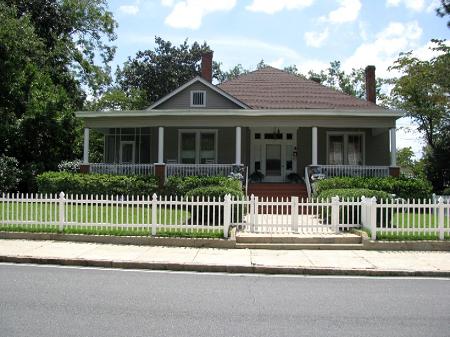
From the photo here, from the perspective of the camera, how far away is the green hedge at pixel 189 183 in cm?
1956

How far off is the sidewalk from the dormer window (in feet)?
45.2

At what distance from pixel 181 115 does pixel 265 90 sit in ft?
22.5

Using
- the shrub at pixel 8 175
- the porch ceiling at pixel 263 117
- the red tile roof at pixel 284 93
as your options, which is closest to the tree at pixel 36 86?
the shrub at pixel 8 175

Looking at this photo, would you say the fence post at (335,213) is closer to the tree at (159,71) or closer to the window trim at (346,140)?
the window trim at (346,140)

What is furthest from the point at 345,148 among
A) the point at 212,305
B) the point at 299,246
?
the point at 212,305

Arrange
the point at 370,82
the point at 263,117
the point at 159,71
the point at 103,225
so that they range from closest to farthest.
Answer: the point at 103,225 → the point at 263,117 → the point at 370,82 → the point at 159,71

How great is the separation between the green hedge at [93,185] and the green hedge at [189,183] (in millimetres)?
674

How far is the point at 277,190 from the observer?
70.3 feet

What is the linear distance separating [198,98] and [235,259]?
50.7 feet

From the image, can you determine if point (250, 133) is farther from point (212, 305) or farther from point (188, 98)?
point (212, 305)

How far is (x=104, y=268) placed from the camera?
9.62m

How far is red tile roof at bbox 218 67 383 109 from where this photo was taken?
24.9 metres

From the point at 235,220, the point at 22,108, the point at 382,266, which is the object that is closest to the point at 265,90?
the point at 22,108

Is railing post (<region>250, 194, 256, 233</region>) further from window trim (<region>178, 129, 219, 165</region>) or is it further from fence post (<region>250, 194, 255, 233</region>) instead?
window trim (<region>178, 129, 219, 165</region>)
